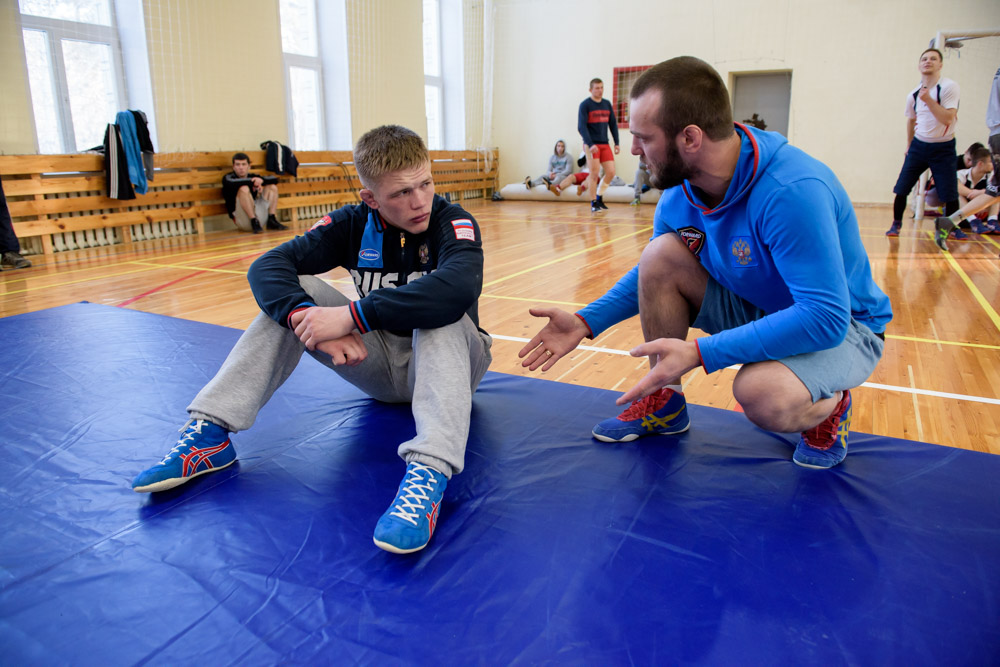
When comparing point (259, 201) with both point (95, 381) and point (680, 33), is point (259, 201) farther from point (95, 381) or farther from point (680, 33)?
point (680, 33)

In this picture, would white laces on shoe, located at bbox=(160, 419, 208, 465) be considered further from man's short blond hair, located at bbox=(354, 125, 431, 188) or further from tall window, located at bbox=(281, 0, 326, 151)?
tall window, located at bbox=(281, 0, 326, 151)

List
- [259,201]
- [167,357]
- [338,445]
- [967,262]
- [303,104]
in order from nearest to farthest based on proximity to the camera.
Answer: [338,445] < [167,357] < [967,262] < [259,201] < [303,104]

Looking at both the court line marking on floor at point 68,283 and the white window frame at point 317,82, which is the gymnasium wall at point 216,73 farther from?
the court line marking on floor at point 68,283

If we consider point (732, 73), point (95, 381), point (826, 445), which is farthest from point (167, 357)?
point (732, 73)

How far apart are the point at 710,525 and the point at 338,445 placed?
90cm

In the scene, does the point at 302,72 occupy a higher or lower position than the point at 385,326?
higher

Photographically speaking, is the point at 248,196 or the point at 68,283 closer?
the point at 68,283

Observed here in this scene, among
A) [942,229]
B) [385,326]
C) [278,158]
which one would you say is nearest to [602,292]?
[385,326]

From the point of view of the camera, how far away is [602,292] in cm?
364

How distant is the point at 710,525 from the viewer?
1.29m

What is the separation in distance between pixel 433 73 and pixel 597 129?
11.3 feet

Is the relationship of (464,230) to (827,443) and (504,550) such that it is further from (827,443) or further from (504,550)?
(827,443)

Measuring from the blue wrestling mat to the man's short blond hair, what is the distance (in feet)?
2.18

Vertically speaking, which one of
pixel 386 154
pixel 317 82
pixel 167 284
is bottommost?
pixel 167 284
